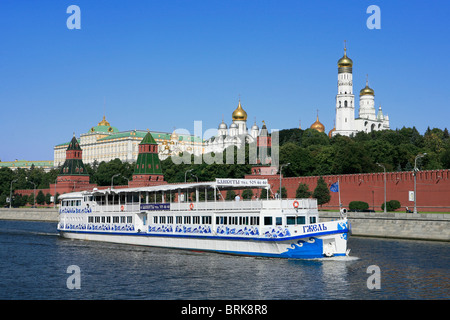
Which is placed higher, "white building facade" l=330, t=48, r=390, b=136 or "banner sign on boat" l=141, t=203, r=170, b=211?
"white building facade" l=330, t=48, r=390, b=136

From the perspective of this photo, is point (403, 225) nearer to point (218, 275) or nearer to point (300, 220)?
point (300, 220)

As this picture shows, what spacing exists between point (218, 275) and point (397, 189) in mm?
45714

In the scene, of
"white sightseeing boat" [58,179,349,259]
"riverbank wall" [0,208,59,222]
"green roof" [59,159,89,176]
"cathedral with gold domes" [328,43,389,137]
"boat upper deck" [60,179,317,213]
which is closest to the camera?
"white sightseeing boat" [58,179,349,259]

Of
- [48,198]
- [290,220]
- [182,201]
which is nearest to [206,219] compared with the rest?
[182,201]

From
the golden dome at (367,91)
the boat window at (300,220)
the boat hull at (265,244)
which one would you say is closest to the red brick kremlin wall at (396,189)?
the boat hull at (265,244)

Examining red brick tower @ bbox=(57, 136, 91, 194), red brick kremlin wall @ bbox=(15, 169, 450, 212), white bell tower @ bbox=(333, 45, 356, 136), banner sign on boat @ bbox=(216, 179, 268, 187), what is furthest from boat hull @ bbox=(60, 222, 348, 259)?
white bell tower @ bbox=(333, 45, 356, 136)

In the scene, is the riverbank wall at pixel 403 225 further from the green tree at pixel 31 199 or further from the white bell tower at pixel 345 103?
the white bell tower at pixel 345 103

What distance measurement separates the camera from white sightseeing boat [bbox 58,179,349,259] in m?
38.4

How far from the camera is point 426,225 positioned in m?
54.3

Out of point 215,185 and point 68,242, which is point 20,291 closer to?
point 215,185

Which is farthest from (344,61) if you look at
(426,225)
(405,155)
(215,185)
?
(215,185)

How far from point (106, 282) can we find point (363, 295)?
13.8 m

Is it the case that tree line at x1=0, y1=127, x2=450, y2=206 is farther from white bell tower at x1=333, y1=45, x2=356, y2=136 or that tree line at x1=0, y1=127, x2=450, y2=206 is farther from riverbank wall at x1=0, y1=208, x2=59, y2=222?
white bell tower at x1=333, y1=45, x2=356, y2=136

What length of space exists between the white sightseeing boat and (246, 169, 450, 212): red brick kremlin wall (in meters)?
31.0
